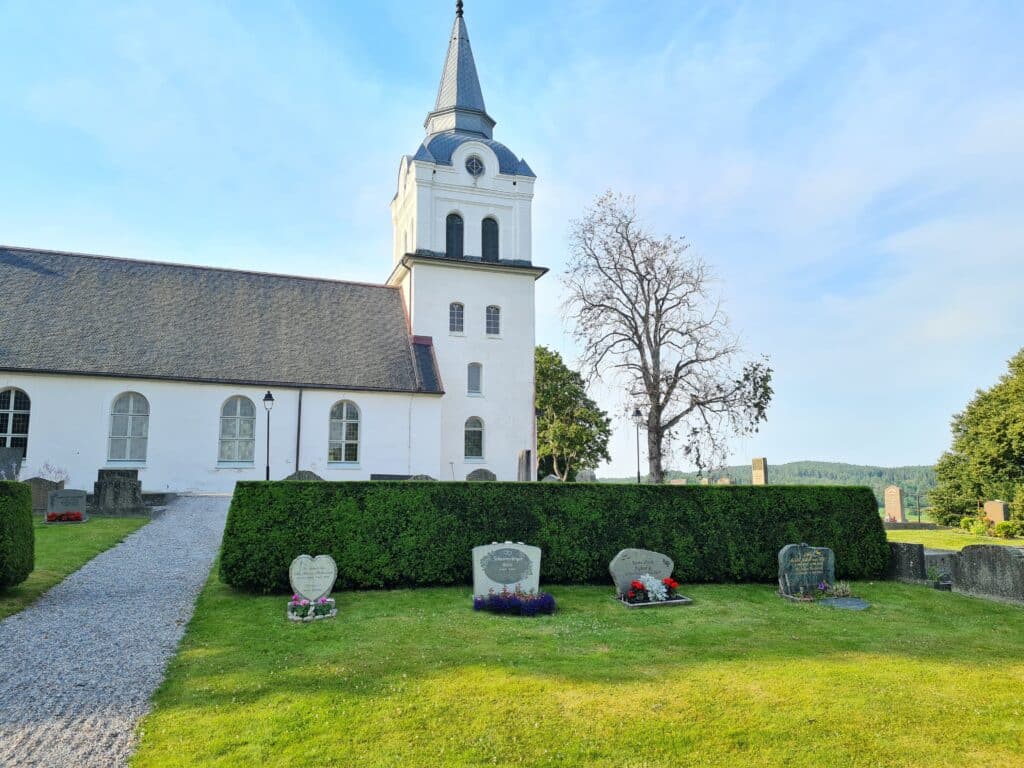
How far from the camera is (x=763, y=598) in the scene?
1291 cm

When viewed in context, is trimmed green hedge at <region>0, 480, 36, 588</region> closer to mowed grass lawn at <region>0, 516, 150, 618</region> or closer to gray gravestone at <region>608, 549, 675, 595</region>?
mowed grass lawn at <region>0, 516, 150, 618</region>

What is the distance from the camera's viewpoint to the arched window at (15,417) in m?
24.5

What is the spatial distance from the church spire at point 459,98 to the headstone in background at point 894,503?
1064 inches

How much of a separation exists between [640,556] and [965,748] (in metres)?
6.86

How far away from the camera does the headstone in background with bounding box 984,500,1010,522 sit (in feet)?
95.9

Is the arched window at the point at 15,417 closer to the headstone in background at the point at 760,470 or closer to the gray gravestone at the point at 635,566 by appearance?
the gray gravestone at the point at 635,566

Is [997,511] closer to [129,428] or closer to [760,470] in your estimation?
[760,470]

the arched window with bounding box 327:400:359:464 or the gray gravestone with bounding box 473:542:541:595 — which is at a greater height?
the arched window with bounding box 327:400:359:464

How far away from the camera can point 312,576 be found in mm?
11000

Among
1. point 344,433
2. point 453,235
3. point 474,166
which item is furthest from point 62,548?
point 474,166

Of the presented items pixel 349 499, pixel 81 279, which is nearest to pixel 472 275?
pixel 81 279

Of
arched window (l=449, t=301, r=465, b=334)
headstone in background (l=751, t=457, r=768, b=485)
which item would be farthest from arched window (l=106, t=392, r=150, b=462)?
headstone in background (l=751, t=457, r=768, b=485)

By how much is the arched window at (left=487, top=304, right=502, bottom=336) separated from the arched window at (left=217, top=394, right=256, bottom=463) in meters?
11.2

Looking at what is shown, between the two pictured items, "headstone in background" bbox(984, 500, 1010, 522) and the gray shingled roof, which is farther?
"headstone in background" bbox(984, 500, 1010, 522)
